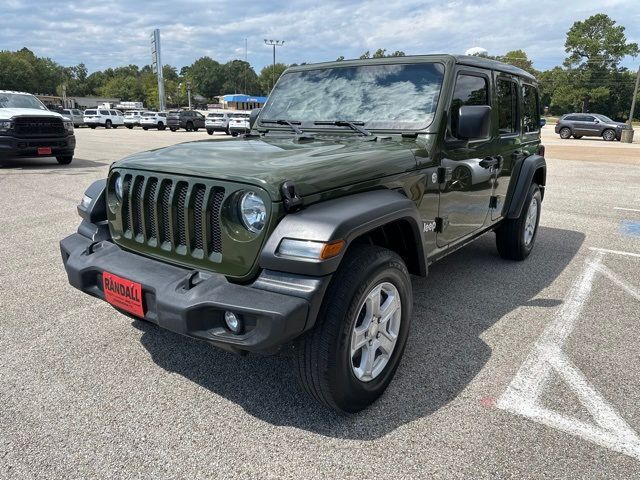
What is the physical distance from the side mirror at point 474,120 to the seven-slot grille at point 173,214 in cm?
169

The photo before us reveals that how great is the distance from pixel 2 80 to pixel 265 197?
126045 mm

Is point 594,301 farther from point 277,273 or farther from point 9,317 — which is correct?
point 9,317

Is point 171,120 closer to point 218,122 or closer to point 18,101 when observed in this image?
point 218,122

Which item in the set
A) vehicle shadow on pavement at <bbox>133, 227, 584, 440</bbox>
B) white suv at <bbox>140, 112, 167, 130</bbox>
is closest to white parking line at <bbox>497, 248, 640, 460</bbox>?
vehicle shadow on pavement at <bbox>133, 227, 584, 440</bbox>

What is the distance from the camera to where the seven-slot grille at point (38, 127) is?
1127cm

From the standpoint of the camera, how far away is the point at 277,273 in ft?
7.32

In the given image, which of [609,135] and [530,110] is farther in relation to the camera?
[609,135]

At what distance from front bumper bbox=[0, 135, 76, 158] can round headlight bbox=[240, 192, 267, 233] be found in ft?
36.9

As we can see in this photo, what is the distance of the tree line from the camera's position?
61344 millimetres

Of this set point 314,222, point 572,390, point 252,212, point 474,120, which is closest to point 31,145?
point 252,212

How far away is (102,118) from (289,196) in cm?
4373

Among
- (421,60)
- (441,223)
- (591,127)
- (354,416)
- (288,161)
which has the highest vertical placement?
(421,60)

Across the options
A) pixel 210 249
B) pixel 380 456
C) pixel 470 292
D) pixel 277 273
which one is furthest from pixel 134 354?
pixel 470 292

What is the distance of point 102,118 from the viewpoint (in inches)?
1609
